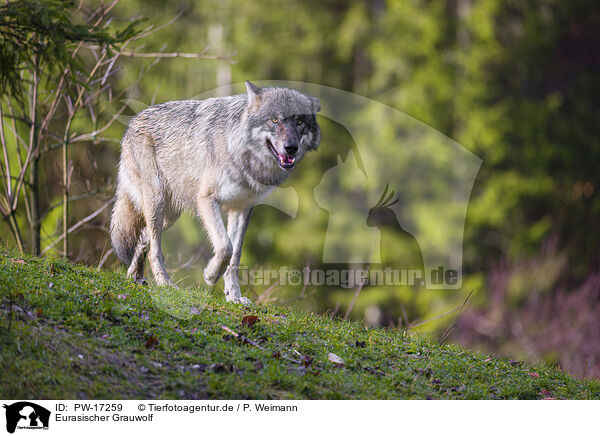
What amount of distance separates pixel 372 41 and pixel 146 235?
34.7 feet

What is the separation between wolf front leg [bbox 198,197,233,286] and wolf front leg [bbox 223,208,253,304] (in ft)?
0.63

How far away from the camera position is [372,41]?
15688 mm

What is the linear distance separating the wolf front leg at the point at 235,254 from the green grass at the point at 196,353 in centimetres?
30

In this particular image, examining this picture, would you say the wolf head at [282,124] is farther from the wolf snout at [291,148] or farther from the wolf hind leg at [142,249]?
the wolf hind leg at [142,249]

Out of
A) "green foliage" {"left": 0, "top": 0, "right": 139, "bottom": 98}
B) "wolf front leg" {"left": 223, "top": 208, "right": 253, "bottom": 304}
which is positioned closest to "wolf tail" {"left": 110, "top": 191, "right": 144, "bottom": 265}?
"wolf front leg" {"left": 223, "top": 208, "right": 253, "bottom": 304}

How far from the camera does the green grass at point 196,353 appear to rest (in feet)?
13.6

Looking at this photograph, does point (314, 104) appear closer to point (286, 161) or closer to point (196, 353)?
point (286, 161)

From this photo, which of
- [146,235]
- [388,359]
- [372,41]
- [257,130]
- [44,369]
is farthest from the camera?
[372,41]

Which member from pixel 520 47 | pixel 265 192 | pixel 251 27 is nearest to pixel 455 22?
pixel 520 47

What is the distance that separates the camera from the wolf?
583cm

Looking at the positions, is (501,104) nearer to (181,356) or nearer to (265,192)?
(265,192)
